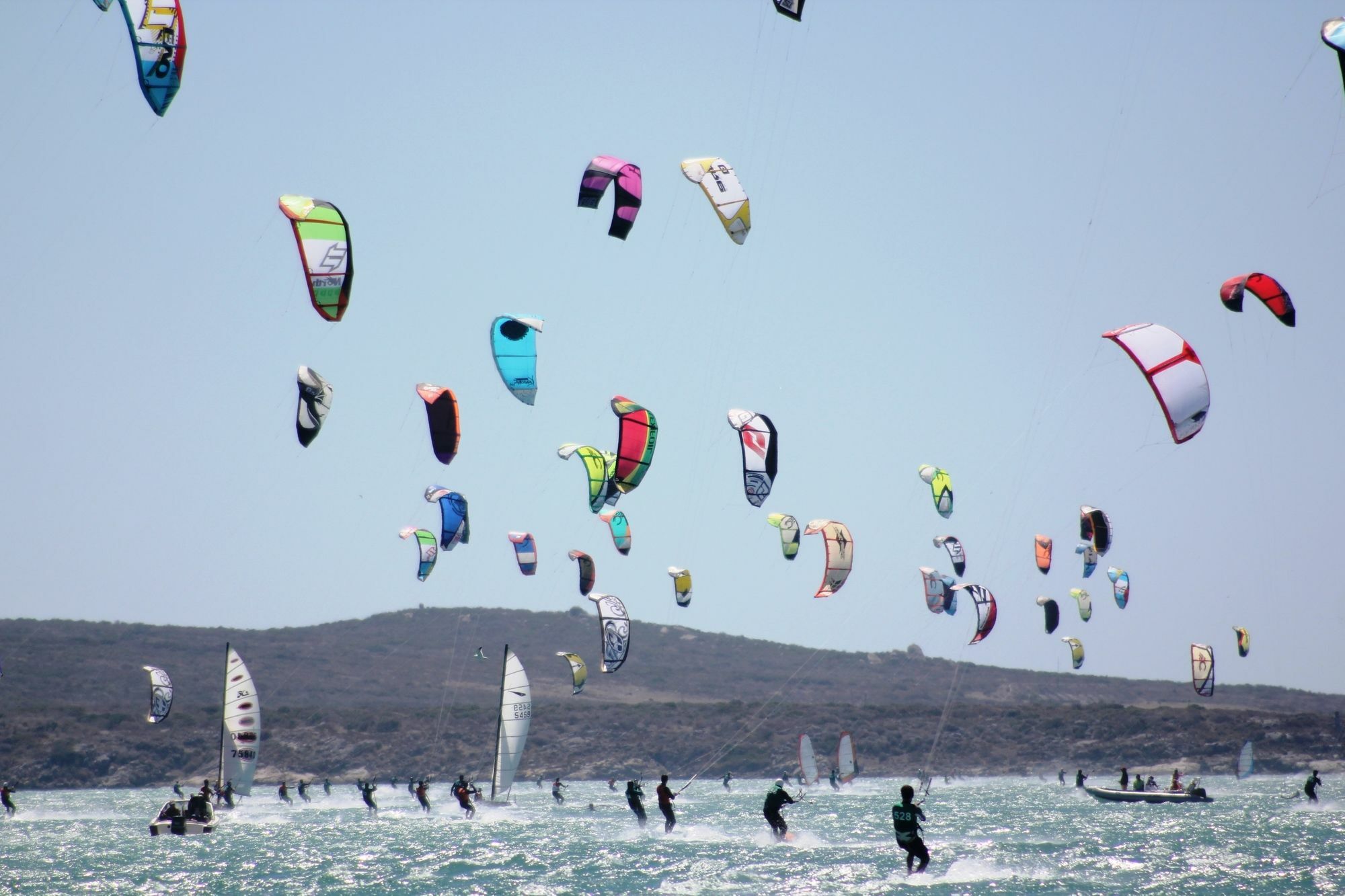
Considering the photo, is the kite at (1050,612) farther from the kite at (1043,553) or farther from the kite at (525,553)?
the kite at (525,553)

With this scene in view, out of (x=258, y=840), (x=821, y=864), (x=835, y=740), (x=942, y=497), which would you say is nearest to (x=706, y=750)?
(x=835, y=740)

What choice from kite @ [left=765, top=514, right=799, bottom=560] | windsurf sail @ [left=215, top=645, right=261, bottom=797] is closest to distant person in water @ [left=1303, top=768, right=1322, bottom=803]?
kite @ [left=765, top=514, right=799, bottom=560]

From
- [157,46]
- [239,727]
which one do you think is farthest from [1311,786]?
[157,46]

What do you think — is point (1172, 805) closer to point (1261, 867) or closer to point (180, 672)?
point (1261, 867)

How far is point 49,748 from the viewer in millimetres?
50406

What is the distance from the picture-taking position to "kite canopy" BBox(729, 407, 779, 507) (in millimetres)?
22359

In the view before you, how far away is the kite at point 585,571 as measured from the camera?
32094 millimetres

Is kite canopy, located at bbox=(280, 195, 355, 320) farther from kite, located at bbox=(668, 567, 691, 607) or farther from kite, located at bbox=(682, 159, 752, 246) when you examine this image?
kite, located at bbox=(668, 567, 691, 607)

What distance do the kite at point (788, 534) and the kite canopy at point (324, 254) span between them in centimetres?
1582

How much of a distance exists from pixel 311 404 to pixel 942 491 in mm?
18233

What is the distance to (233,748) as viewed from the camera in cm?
2314

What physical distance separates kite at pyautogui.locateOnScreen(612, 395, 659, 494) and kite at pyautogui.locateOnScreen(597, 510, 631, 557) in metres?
8.73

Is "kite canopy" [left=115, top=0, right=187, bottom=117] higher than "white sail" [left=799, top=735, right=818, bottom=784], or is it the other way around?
"kite canopy" [left=115, top=0, right=187, bottom=117]

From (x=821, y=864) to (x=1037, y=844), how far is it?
5.00m
